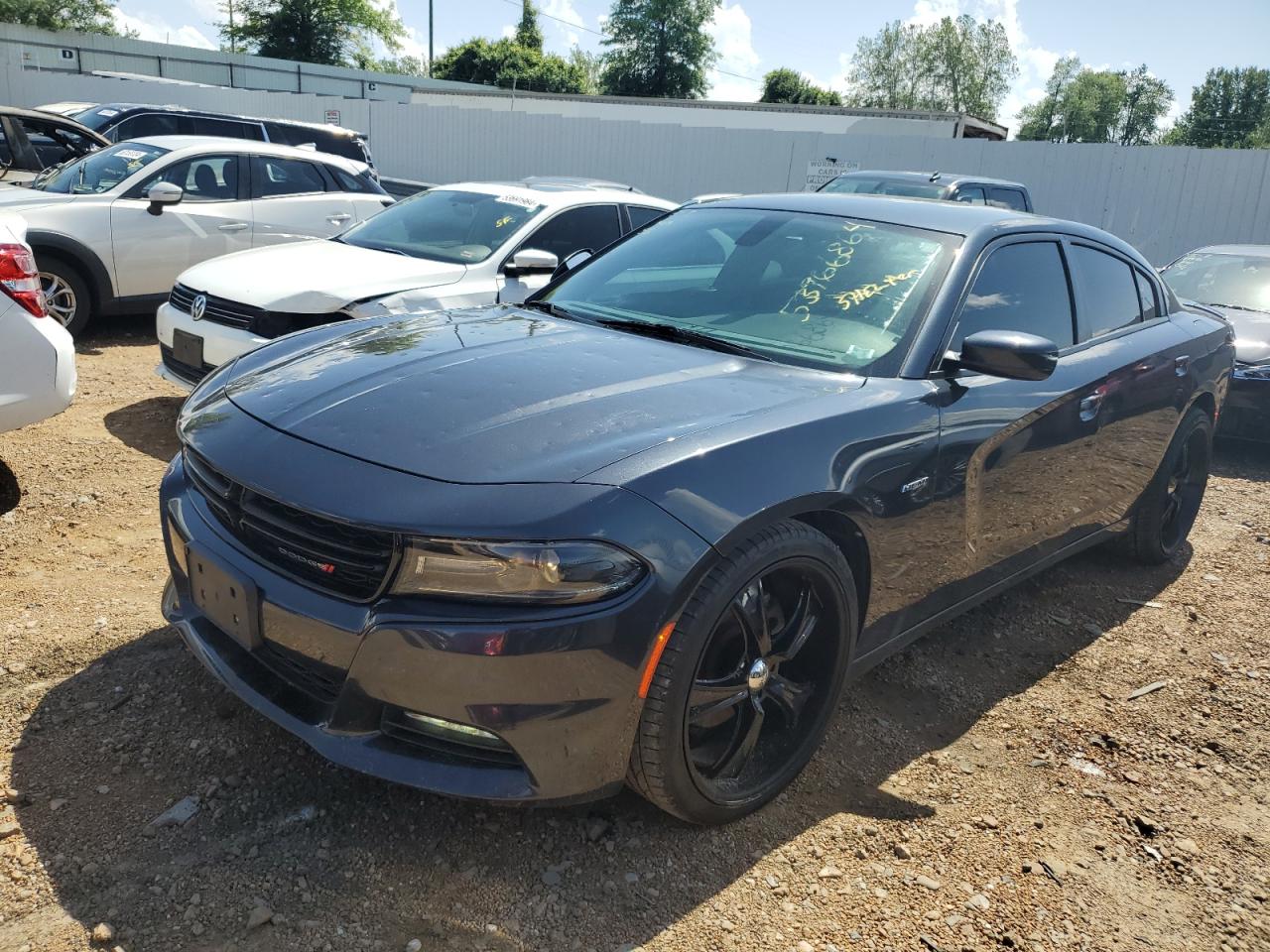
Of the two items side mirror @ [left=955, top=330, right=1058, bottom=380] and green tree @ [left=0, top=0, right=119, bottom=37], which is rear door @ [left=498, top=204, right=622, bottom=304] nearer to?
side mirror @ [left=955, top=330, right=1058, bottom=380]

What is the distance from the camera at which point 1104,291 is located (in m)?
4.22

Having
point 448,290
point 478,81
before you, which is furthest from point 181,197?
point 478,81

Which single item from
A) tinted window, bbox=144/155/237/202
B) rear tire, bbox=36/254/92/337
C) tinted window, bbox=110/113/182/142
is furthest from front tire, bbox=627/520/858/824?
tinted window, bbox=110/113/182/142

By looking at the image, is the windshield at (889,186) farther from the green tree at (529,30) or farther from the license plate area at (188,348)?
the green tree at (529,30)

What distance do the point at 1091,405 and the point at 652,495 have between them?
2258mm

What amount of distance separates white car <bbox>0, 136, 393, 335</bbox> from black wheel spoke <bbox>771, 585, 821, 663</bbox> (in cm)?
670

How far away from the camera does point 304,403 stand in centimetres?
267

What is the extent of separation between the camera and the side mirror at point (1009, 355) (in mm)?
3016

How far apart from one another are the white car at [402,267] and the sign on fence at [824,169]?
11.8m

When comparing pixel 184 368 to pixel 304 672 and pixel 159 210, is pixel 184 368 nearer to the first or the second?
pixel 159 210

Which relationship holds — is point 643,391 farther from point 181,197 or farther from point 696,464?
point 181,197

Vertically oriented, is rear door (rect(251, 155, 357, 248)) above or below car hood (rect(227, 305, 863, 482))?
above

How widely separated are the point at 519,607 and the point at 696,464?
21.3 inches

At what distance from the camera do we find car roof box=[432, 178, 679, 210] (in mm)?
6862
